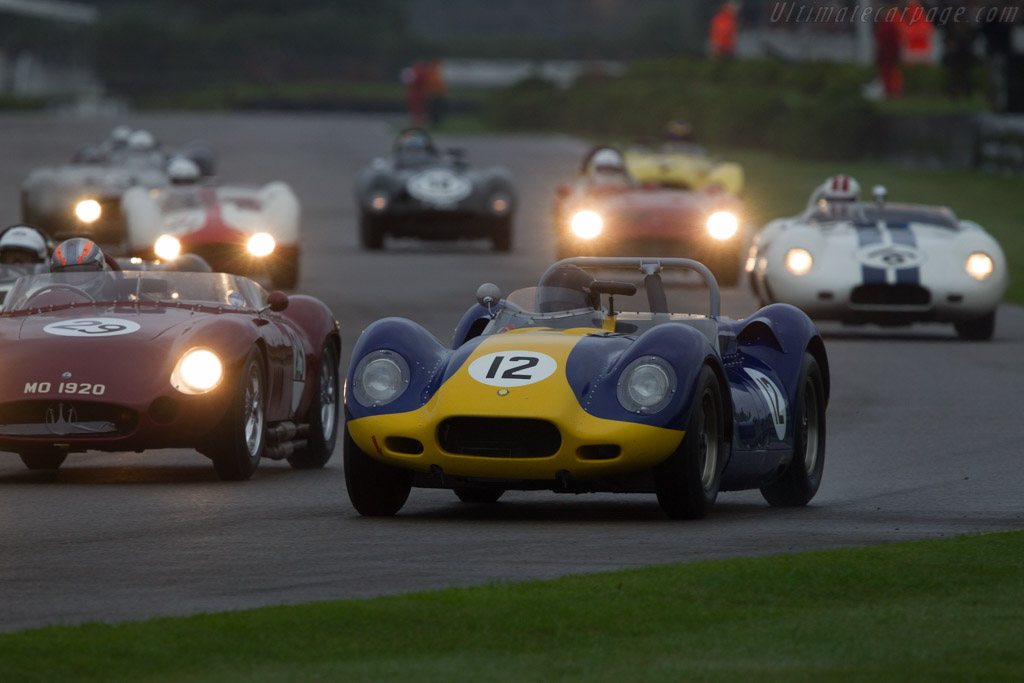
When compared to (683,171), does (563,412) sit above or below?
above

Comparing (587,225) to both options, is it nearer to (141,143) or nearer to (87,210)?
(87,210)

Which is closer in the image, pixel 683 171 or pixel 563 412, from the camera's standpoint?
pixel 563 412

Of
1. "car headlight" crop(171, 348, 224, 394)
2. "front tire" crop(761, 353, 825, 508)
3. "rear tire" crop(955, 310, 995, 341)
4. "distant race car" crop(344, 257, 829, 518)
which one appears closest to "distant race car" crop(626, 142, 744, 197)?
"rear tire" crop(955, 310, 995, 341)

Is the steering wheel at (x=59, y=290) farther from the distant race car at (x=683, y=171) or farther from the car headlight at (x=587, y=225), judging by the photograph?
the distant race car at (x=683, y=171)

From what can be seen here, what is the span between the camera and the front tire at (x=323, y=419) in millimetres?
12375

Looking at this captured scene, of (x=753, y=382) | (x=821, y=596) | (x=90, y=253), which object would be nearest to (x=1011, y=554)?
Result: (x=821, y=596)

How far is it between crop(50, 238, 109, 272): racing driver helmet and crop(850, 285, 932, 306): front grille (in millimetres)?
9075

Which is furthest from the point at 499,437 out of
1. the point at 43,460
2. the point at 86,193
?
the point at 86,193

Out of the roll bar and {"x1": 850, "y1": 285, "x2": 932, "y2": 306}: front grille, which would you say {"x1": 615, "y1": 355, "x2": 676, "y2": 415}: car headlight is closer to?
the roll bar

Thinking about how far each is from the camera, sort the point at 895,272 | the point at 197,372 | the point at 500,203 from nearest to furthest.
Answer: the point at 197,372 → the point at 895,272 → the point at 500,203

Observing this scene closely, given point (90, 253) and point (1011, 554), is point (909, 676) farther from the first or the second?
point (90, 253)

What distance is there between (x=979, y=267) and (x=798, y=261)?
63.5 inches

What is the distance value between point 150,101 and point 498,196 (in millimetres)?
76741

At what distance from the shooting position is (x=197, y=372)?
1092 centimetres
